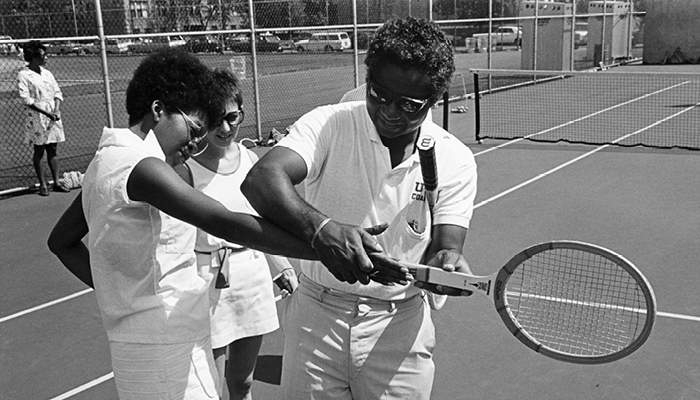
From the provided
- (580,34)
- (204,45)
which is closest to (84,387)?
(204,45)

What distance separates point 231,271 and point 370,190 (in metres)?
1.70

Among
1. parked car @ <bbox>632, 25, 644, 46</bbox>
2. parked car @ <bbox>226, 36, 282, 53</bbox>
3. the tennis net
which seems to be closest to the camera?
the tennis net

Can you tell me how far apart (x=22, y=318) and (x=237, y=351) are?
298 centimetres

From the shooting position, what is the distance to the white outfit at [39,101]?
34.0 ft

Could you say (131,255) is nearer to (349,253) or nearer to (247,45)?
(349,253)

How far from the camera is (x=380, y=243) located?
2.73m

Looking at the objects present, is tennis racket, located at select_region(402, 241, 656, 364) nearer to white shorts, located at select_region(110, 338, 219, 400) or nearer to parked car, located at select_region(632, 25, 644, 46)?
white shorts, located at select_region(110, 338, 219, 400)

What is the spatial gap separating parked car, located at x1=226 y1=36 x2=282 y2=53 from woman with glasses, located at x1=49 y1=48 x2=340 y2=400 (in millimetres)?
13306

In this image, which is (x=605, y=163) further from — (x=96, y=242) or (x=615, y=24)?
(x=615, y=24)

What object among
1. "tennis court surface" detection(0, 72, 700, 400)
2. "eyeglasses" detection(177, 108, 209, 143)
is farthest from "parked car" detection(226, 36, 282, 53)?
"eyeglasses" detection(177, 108, 209, 143)

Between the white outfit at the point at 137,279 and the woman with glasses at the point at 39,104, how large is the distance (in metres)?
8.64

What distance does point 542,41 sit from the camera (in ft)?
86.1

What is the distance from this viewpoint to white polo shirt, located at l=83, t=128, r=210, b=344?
2539mm

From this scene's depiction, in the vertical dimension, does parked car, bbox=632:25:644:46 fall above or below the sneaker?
above
